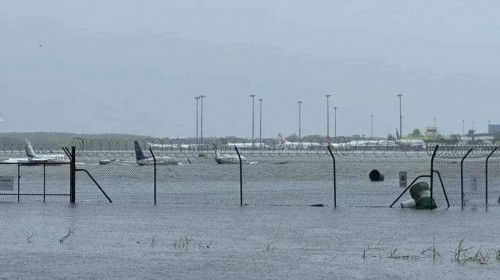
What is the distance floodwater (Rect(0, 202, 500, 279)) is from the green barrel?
589mm

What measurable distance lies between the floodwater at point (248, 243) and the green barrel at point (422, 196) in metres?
0.59

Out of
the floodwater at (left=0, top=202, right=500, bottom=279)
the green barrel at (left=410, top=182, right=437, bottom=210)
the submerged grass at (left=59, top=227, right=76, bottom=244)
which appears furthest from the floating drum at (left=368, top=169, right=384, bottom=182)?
the submerged grass at (left=59, top=227, right=76, bottom=244)

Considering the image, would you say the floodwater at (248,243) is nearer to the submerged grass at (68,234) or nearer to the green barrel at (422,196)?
the submerged grass at (68,234)

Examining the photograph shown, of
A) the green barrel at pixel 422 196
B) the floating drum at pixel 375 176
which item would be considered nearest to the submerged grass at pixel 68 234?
the green barrel at pixel 422 196

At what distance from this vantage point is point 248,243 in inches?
878

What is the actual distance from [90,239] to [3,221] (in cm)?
568

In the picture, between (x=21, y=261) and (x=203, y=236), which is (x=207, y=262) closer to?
(x=21, y=261)

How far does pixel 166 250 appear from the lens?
2075cm

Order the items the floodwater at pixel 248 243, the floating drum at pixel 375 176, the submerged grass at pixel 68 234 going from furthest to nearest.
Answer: the floating drum at pixel 375 176
the submerged grass at pixel 68 234
the floodwater at pixel 248 243

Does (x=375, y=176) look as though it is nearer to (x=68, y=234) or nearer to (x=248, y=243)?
(x=68, y=234)

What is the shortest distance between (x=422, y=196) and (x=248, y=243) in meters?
11.7

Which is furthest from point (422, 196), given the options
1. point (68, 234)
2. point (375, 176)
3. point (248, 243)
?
point (375, 176)

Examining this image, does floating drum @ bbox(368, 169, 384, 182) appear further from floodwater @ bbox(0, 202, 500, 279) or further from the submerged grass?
the submerged grass

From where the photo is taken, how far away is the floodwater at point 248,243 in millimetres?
17594
